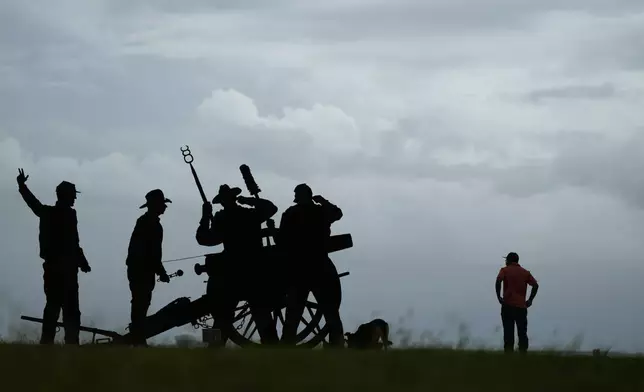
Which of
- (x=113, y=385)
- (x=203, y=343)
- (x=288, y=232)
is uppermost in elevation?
(x=288, y=232)

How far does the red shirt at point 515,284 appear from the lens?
16891 mm

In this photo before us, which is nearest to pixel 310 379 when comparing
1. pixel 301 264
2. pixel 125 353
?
pixel 125 353

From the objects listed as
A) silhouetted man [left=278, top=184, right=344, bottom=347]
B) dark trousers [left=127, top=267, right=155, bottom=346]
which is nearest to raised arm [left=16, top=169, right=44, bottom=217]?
dark trousers [left=127, top=267, right=155, bottom=346]

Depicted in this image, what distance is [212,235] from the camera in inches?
601

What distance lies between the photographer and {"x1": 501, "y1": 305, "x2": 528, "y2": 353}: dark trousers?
16.9 metres

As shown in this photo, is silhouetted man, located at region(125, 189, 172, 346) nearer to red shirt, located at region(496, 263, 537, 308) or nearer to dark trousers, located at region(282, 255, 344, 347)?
dark trousers, located at region(282, 255, 344, 347)

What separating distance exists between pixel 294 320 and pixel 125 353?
4.64 metres

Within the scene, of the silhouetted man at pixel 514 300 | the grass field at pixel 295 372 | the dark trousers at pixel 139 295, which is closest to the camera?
the grass field at pixel 295 372

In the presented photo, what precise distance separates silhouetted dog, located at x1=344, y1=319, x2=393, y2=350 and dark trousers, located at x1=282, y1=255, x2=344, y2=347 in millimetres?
404

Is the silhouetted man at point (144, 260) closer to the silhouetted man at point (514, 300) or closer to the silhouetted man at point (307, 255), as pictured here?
the silhouetted man at point (307, 255)

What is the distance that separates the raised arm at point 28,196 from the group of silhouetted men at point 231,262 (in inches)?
0.5

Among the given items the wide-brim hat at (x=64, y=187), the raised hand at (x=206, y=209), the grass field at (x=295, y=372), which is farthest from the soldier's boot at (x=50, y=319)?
the grass field at (x=295, y=372)

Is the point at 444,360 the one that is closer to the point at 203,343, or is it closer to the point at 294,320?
the point at 294,320

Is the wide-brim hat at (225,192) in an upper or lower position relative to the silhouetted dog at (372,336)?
upper
